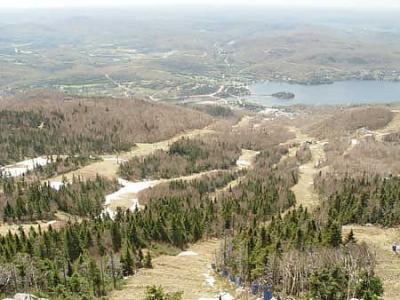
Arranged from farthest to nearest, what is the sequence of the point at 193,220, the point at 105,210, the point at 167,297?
the point at 105,210
the point at 193,220
the point at 167,297

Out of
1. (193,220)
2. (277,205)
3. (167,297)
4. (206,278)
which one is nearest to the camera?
(167,297)

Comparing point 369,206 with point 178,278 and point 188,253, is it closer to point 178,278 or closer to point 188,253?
point 188,253

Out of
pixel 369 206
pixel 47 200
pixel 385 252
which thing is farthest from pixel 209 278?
pixel 47 200

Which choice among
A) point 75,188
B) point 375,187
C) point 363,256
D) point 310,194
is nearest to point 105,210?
point 75,188

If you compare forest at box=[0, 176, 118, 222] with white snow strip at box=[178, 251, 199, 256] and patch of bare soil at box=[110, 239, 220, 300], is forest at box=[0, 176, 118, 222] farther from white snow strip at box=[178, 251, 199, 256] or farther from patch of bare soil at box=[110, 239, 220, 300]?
patch of bare soil at box=[110, 239, 220, 300]

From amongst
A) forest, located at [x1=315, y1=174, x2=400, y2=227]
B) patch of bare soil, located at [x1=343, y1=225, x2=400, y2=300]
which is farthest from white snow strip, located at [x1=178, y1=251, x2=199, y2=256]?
patch of bare soil, located at [x1=343, y1=225, x2=400, y2=300]

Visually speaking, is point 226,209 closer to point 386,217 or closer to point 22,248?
point 386,217

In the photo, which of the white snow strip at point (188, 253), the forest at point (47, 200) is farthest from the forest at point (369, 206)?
the forest at point (47, 200)

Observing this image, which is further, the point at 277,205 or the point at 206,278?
the point at 277,205

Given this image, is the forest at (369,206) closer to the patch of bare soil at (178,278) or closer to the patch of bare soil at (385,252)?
the patch of bare soil at (385,252)
